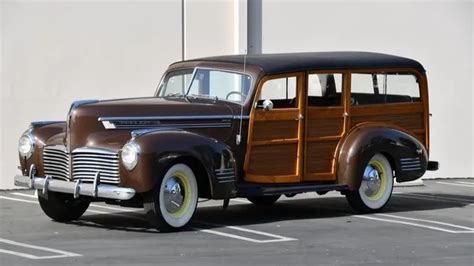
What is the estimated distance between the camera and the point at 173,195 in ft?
34.1

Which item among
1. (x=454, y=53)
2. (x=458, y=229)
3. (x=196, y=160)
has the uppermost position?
(x=454, y=53)

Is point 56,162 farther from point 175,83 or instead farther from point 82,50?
point 82,50

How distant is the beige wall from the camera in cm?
1427

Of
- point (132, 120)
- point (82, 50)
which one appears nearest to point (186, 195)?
point (132, 120)

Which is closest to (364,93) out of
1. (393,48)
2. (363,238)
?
(363,238)

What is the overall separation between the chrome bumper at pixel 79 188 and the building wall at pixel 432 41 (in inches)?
251

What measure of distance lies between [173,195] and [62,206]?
1451mm

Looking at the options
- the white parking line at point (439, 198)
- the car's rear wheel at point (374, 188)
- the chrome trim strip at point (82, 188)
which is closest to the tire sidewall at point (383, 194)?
the car's rear wheel at point (374, 188)

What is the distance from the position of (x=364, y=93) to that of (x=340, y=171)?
1079mm

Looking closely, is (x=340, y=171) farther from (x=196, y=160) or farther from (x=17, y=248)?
(x=17, y=248)

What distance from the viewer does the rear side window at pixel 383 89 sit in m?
12.3


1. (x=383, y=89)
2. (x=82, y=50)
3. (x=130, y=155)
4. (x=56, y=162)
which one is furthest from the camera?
(x=82, y=50)

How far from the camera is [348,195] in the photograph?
12.1 metres

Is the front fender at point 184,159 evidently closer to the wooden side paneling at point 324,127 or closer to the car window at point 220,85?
the car window at point 220,85
